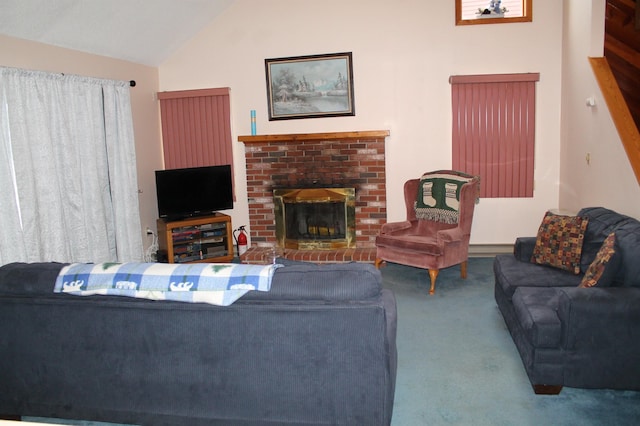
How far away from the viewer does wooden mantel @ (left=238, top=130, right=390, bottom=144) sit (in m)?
5.61

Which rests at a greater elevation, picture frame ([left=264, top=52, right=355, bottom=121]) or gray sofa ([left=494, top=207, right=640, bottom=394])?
picture frame ([left=264, top=52, right=355, bottom=121])

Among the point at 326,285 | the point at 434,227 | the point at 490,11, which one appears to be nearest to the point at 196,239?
the point at 434,227

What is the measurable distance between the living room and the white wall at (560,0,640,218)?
0.12 ft

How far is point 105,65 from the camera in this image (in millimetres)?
5164

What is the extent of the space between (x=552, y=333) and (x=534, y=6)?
3937mm

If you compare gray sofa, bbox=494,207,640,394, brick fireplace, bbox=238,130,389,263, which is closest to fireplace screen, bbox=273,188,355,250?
brick fireplace, bbox=238,130,389,263

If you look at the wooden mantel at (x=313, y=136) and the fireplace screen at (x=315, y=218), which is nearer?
the wooden mantel at (x=313, y=136)

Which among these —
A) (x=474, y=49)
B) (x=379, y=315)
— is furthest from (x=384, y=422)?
(x=474, y=49)

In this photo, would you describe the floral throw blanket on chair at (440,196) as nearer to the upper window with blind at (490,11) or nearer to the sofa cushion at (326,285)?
the upper window with blind at (490,11)

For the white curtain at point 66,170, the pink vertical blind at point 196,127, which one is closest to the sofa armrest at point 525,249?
the pink vertical blind at point 196,127

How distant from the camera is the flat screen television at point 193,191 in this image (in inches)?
222

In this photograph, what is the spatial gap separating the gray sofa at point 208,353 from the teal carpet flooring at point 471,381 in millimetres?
399

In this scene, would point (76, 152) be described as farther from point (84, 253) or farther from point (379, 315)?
point (379, 315)

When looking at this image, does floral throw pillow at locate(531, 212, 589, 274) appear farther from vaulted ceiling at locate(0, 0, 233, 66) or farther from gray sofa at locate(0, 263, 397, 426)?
vaulted ceiling at locate(0, 0, 233, 66)
